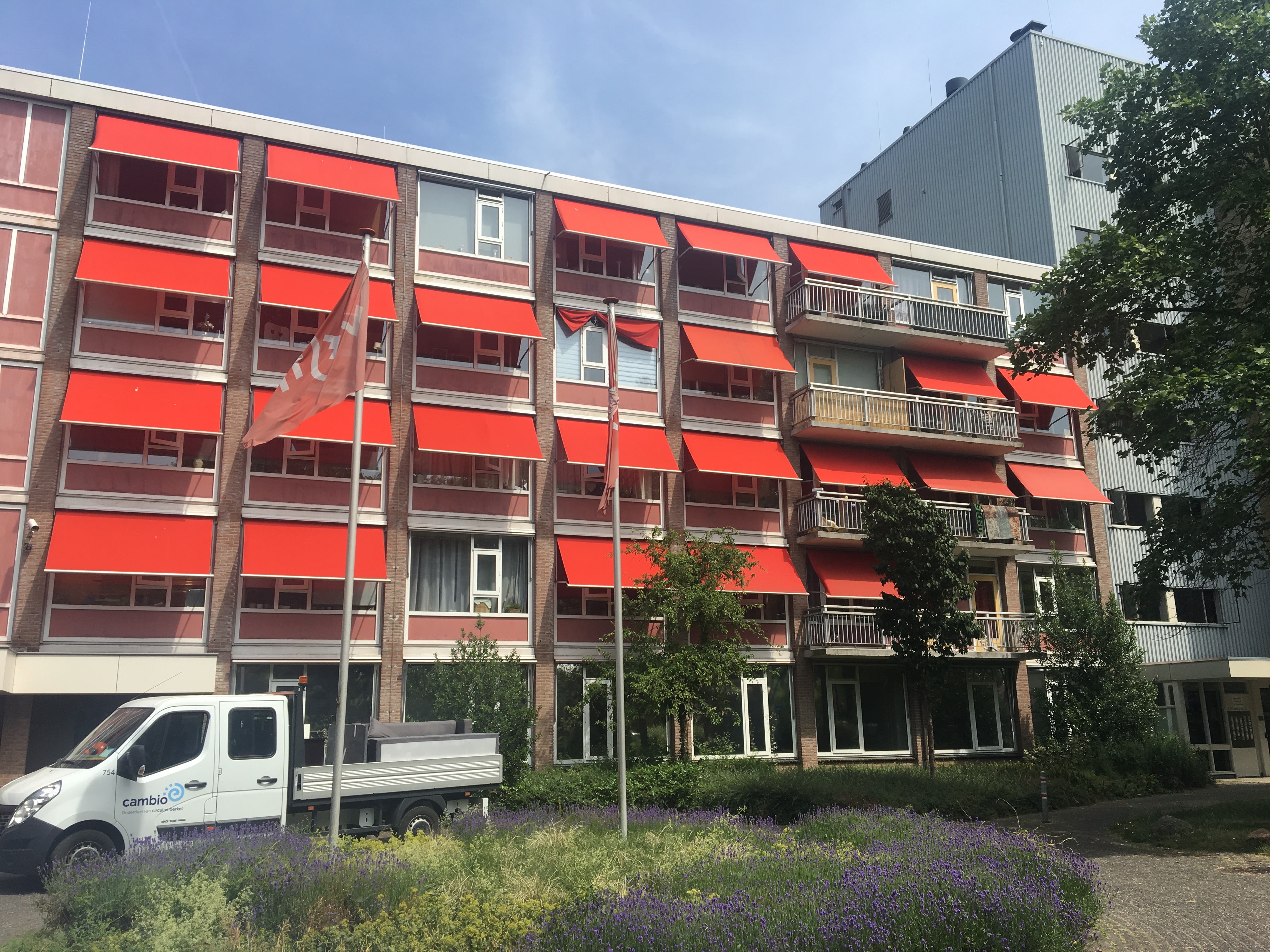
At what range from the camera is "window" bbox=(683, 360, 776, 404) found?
94.9 ft

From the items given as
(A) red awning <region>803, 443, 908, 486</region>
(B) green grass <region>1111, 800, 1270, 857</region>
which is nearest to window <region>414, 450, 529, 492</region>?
(A) red awning <region>803, 443, 908, 486</region>

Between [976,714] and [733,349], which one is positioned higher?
[733,349]

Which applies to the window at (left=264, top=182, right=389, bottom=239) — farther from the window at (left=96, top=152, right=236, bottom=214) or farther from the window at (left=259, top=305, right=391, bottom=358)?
the window at (left=259, top=305, right=391, bottom=358)

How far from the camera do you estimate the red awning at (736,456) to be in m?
27.3

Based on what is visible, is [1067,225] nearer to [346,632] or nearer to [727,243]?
[727,243]

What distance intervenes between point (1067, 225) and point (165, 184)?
3004 cm

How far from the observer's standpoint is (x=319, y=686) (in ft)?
75.4

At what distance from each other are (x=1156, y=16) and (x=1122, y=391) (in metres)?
Answer: 8.16

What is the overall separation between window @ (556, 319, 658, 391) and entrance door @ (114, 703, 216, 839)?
14.5 metres

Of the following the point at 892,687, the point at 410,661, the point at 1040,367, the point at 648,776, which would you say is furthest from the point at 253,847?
the point at 892,687

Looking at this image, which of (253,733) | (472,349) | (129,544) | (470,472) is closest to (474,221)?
(472,349)

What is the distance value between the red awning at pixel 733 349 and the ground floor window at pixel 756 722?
28.3ft

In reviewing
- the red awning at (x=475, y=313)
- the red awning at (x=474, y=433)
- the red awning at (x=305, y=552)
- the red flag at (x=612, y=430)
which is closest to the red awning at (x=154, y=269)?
the red awning at (x=475, y=313)

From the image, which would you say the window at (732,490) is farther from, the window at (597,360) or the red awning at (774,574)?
the window at (597,360)
